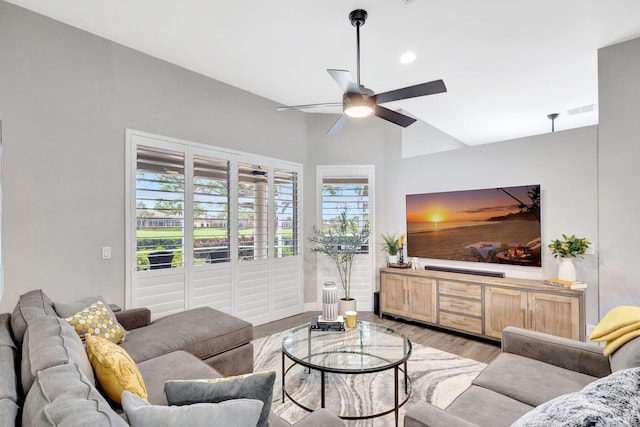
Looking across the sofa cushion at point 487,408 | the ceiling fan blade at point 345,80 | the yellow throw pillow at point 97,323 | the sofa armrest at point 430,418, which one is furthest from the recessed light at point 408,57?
the yellow throw pillow at point 97,323

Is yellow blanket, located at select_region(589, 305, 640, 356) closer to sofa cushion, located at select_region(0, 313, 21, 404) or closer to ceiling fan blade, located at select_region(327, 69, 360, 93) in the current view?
ceiling fan blade, located at select_region(327, 69, 360, 93)

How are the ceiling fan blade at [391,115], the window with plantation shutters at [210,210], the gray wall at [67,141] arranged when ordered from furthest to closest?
the window with plantation shutters at [210,210]
the ceiling fan blade at [391,115]
the gray wall at [67,141]

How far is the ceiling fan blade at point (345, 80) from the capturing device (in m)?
2.07

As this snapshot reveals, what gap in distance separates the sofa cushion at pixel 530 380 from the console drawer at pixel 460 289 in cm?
173

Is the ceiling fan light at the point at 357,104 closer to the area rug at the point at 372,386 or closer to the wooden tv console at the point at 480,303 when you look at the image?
the area rug at the point at 372,386

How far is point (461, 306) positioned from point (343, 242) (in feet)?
5.54

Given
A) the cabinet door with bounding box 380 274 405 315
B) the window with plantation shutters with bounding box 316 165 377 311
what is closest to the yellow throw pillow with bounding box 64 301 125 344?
the window with plantation shutters with bounding box 316 165 377 311

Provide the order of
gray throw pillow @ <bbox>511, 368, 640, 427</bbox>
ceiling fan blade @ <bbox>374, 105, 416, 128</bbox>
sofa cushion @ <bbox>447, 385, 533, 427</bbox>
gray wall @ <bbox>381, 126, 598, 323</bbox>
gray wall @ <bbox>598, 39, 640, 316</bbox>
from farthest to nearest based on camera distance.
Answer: gray wall @ <bbox>381, 126, 598, 323</bbox>, gray wall @ <bbox>598, 39, 640, 316</bbox>, ceiling fan blade @ <bbox>374, 105, 416, 128</bbox>, sofa cushion @ <bbox>447, 385, 533, 427</bbox>, gray throw pillow @ <bbox>511, 368, 640, 427</bbox>

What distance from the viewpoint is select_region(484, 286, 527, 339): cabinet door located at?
132 inches

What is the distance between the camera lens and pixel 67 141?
Answer: 2770 mm

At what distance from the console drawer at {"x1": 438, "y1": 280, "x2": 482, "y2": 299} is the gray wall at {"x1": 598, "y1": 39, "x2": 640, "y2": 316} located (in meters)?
1.10

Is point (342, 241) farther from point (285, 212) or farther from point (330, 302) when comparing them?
point (330, 302)

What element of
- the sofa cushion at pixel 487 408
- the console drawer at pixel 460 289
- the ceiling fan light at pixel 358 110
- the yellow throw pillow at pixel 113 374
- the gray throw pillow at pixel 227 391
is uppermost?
the ceiling fan light at pixel 358 110

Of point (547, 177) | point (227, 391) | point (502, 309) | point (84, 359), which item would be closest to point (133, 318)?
point (84, 359)
